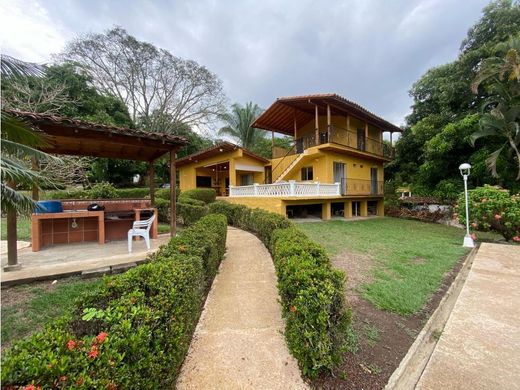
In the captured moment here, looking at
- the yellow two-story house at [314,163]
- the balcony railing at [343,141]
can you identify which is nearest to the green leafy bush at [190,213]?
the yellow two-story house at [314,163]

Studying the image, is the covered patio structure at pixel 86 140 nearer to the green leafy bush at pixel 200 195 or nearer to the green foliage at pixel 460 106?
the green leafy bush at pixel 200 195

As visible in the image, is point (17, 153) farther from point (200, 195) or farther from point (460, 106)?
point (460, 106)

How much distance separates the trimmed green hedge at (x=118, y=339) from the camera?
114 centimetres

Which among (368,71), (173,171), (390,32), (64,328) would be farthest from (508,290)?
(368,71)

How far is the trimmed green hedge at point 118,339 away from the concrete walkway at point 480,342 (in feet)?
7.58

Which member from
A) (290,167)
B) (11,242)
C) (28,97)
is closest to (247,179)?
(290,167)

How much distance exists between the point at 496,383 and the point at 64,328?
3.70 metres

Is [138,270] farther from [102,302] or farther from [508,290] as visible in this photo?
[508,290]

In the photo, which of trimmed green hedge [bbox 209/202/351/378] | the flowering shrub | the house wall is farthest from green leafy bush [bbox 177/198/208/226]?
the flowering shrub

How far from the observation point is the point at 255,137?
92.4ft

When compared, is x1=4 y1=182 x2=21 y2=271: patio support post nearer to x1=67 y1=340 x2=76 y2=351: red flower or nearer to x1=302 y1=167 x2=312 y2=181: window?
x1=67 y1=340 x2=76 y2=351: red flower

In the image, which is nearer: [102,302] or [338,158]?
[102,302]

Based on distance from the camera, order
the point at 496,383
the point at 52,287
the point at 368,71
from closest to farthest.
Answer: the point at 496,383, the point at 52,287, the point at 368,71

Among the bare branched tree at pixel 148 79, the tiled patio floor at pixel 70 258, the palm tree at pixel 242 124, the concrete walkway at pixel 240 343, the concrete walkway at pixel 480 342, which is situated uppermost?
the bare branched tree at pixel 148 79
